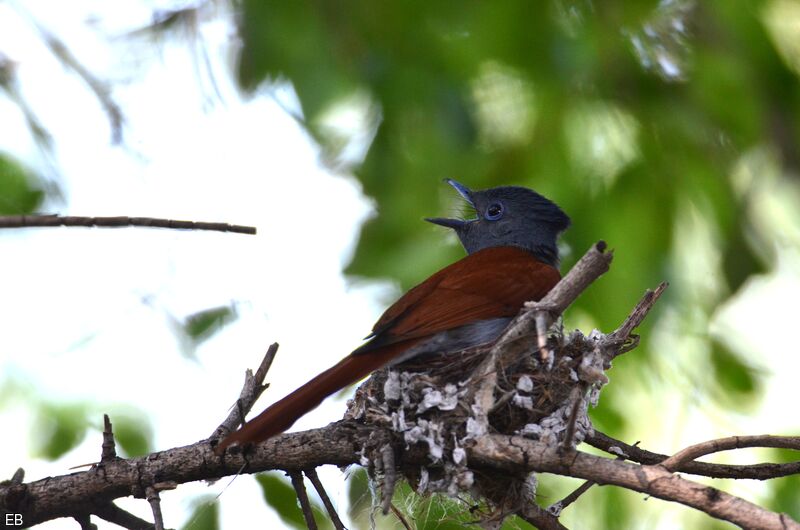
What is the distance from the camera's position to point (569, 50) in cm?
442

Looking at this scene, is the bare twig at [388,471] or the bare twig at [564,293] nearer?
the bare twig at [564,293]

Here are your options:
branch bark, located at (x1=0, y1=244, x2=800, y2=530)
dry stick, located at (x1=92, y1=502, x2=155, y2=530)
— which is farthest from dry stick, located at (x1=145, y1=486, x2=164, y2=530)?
dry stick, located at (x1=92, y1=502, x2=155, y2=530)

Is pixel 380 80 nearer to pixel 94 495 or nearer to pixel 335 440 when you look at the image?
pixel 335 440

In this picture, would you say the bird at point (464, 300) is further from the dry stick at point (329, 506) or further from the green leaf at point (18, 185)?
the green leaf at point (18, 185)

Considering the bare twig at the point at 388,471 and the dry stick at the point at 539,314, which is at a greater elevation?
the dry stick at the point at 539,314

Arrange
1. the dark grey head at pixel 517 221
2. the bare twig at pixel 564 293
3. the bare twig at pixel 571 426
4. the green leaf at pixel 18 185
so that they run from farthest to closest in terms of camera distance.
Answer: the dark grey head at pixel 517 221 < the green leaf at pixel 18 185 < the bare twig at pixel 564 293 < the bare twig at pixel 571 426

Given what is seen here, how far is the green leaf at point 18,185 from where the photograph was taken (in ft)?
14.5

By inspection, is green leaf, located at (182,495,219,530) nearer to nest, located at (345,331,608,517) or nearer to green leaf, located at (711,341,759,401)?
nest, located at (345,331,608,517)

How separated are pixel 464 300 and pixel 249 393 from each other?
124cm

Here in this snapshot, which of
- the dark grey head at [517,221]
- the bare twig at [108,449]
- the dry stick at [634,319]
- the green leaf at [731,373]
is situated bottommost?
the bare twig at [108,449]

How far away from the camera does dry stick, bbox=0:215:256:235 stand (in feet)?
6.77

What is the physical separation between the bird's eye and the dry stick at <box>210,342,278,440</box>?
2.51 metres

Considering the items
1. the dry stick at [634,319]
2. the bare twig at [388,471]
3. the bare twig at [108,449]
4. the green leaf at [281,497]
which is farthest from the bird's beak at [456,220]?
the bare twig at [108,449]

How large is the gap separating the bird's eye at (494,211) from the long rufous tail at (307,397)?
1913 mm
